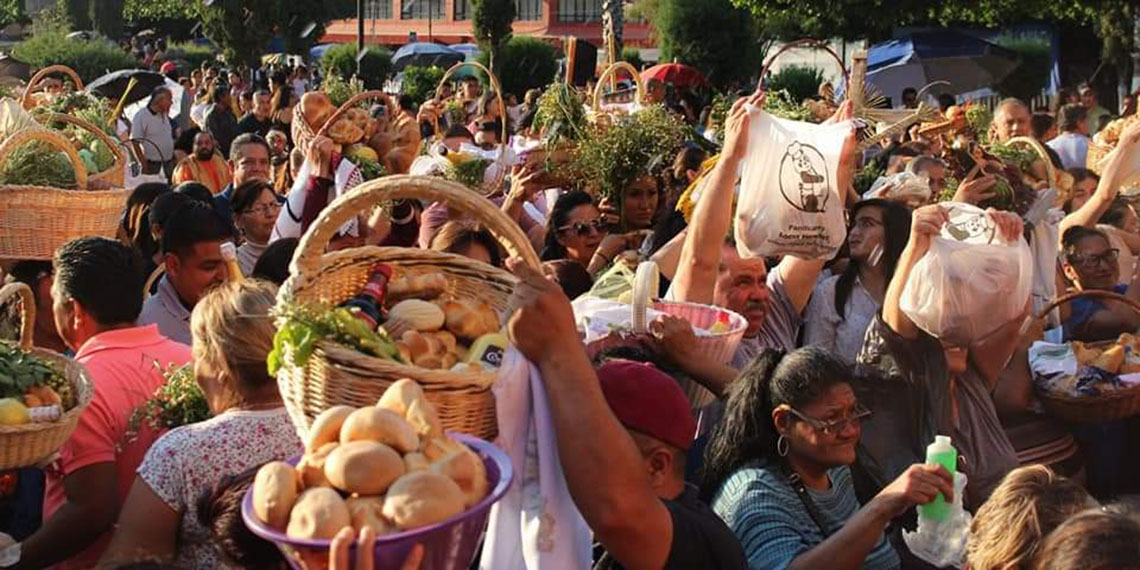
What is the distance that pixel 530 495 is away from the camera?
2.96m

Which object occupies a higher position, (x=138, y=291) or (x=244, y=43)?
(x=138, y=291)

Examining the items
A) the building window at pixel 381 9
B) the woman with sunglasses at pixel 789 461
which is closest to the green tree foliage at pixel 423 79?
the woman with sunglasses at pixel 789 461

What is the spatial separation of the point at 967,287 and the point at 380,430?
2.99 metres

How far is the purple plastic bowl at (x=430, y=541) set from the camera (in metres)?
2.35

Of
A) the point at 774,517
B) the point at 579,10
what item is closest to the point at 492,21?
the point at 774,517

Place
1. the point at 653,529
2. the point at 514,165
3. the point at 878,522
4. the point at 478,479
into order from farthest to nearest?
1. the point at 514,165
2. the point at 878,522
3. the point at 653,529
4. the point at 478,479

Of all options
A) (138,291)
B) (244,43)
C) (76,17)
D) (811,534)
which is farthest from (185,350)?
(76,17)

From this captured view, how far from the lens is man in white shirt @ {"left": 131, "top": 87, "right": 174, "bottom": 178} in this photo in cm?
1487

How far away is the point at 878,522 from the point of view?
3.62m

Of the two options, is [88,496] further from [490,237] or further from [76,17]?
[76,17]

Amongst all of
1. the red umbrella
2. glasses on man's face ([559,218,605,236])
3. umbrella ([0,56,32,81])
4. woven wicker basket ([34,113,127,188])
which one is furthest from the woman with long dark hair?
umbrella ([0,56,32,81])

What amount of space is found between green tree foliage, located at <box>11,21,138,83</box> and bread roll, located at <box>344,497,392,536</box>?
30.6 metres

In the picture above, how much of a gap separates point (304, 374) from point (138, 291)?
1.69 metres

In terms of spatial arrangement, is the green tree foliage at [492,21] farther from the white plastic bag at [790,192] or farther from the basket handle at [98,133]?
the white plastic bag at [790,192]
